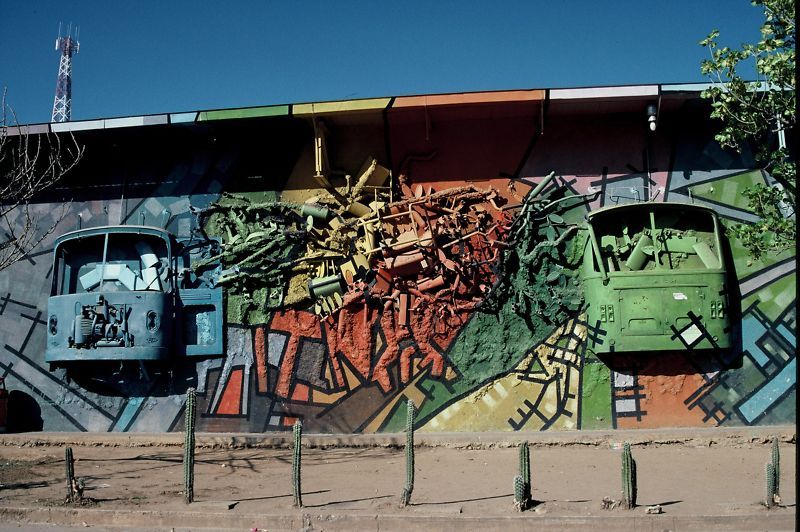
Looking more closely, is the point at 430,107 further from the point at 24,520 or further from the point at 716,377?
the point at 24,520

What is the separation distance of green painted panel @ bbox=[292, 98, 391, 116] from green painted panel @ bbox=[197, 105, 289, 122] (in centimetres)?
24

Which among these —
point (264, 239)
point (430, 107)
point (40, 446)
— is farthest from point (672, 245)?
point (40, 446)

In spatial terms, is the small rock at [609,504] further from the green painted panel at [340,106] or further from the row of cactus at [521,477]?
the green painted panel at [340,106]

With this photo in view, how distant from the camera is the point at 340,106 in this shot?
13.6m

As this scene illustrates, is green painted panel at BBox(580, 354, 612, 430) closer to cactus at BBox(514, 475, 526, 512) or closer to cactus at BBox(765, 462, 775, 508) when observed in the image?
cactus at BBox(765, 462, 775, 508)

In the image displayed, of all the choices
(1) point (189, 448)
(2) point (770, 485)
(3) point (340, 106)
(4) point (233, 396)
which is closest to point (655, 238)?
(3) point (340, 106)

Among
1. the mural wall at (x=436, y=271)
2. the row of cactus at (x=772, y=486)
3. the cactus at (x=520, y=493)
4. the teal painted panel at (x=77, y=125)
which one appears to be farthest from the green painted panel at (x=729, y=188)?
the teal painted panel at (x=77, y=125)

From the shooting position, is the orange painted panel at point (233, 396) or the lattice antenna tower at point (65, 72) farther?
the lattice antenna tower at point (65, 72)

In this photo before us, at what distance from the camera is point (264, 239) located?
569 inches

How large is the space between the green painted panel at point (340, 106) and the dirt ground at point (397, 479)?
583 cm

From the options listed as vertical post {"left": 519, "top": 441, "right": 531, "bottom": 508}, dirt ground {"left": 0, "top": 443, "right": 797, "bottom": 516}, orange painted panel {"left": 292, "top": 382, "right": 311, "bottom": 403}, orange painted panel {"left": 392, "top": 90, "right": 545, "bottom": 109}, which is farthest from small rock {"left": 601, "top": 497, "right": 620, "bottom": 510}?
orange painted panel {"left": 392, "top": 90, "right": 545, "bottom": 109}

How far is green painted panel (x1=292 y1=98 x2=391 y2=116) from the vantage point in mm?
13586

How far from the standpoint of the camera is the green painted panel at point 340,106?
13.6 m

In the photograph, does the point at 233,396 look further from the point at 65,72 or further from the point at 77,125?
the point at 65,72
